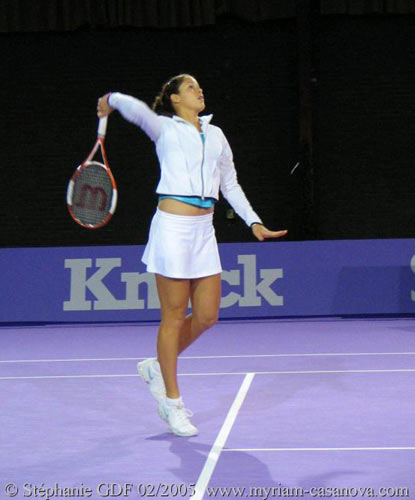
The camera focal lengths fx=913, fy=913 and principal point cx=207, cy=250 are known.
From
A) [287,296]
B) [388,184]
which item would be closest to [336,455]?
[287,296]

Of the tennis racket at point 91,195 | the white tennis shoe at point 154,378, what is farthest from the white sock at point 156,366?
the tennis racket at point 91,195

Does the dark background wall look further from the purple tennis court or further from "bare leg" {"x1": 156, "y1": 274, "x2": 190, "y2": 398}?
"bare leg" {"x1": 156, "y1": 274, "x2": 190, "y2": 398}

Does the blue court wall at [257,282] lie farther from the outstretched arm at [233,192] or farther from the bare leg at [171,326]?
the bare leg at [171,326]

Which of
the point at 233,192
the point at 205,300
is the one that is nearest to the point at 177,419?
the point at 205,300

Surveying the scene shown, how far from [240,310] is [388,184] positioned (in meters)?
3.46

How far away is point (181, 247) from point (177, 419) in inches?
30.8

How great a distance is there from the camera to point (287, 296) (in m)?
9.58

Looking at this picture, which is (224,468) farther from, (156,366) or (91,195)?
(91,195)

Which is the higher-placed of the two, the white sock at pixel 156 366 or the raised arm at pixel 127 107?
the raised arm at pixel 127 107

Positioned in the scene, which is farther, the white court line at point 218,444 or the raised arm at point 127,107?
the raised arm at point 127,107

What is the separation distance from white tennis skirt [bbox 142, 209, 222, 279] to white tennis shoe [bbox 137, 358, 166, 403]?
1.73ft

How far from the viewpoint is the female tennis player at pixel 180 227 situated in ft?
13.7

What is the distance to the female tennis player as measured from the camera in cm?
417

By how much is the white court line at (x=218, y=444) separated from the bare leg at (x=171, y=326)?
0.30m
